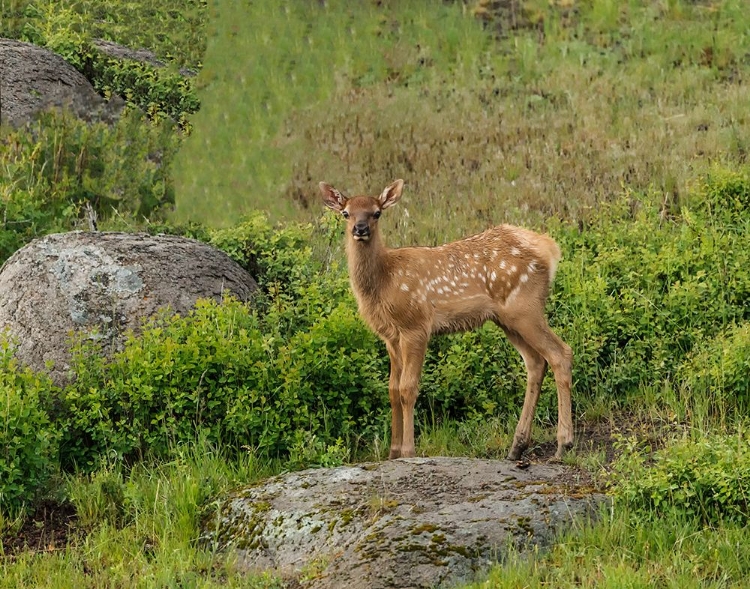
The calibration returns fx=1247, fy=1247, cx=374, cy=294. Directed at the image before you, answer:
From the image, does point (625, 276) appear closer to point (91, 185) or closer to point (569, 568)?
point (569, 568)

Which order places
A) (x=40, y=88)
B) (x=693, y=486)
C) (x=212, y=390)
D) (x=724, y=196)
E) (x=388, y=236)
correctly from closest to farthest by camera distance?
(x=693, y=486) < (x=212, y=390) < (x=724, y=196) < (x=388, y=236) < (x=40, y=88)

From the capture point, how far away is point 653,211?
13680mm

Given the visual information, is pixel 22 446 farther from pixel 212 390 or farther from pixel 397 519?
pixel 397 519

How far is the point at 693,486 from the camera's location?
8367 millimetres

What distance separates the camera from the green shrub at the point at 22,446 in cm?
947

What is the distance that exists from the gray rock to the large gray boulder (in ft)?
14.7

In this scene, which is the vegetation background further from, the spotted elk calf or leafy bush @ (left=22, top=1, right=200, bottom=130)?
the spotted elk calf

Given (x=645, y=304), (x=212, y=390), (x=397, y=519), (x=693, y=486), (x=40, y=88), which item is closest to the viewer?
(x=397, y=519)

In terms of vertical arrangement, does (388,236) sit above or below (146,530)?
above

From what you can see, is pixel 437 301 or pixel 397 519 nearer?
pixel 397 519

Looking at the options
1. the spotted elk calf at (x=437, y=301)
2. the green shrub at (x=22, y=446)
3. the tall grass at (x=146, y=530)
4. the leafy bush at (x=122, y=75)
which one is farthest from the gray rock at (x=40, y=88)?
the tall grass at (x=146, y=530)

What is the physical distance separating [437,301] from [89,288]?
331cm

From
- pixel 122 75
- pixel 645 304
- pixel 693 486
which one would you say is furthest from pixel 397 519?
pixel 122 75

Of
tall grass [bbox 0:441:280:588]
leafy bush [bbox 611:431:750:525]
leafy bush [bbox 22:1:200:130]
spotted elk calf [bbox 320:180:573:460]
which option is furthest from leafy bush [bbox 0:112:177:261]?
leafy bush [bbox 611:431:750:525]
